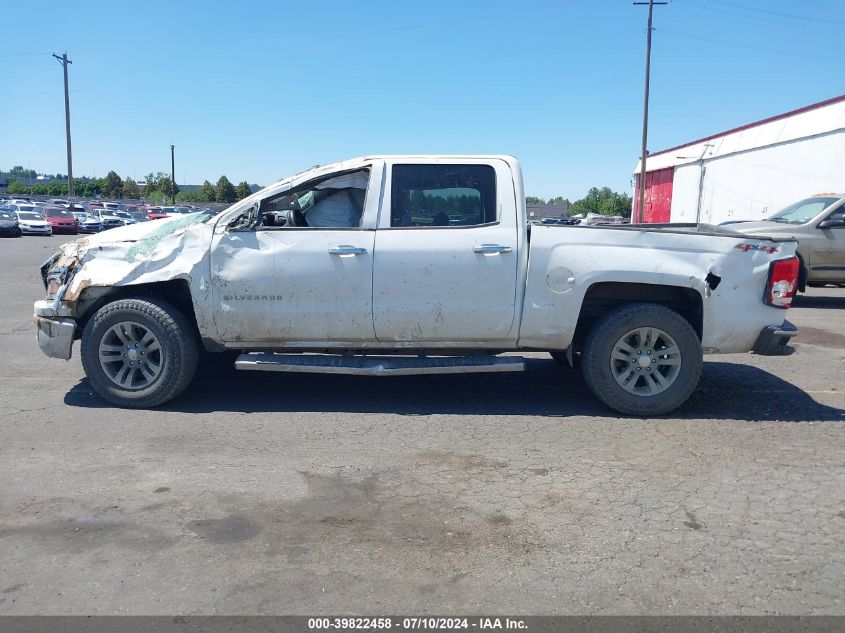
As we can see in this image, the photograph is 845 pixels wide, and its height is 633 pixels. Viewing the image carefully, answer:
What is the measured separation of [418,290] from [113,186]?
11260cm

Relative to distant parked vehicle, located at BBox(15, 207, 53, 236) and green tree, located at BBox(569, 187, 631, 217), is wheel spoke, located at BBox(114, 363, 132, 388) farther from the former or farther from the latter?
green tree, located at BBox(569, 187, 631, 217)

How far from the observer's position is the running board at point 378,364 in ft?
18.4

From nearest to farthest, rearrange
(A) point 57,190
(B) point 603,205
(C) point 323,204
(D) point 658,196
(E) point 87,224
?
(C) point 323,204 → (D) point 658,196 → (E) point 87,224 → (B) point 603,205 → (A) point 57,190

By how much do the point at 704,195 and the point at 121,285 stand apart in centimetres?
3398

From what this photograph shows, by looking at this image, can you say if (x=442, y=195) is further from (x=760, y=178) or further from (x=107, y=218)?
(x=107, y=218)

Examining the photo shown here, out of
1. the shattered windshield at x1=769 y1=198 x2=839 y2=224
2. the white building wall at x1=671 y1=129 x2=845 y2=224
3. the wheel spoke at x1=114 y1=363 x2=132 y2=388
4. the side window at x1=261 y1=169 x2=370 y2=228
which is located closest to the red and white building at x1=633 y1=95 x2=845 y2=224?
the white building wall at x1=671 y1=129 x2=845 y2=224

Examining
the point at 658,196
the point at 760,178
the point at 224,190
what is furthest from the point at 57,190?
the point at 760,178

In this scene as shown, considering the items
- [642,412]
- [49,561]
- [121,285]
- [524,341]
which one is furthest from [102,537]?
[642,412]

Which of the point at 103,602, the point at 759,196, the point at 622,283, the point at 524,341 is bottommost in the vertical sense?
the point at 103,602

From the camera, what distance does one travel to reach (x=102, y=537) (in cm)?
372

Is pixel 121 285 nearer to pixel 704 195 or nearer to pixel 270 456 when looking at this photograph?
pixel 270 456

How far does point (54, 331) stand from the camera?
588cm

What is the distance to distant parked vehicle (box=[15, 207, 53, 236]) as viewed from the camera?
39.4 meters

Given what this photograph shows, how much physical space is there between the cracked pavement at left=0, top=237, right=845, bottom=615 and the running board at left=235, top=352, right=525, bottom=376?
15.3 inches
